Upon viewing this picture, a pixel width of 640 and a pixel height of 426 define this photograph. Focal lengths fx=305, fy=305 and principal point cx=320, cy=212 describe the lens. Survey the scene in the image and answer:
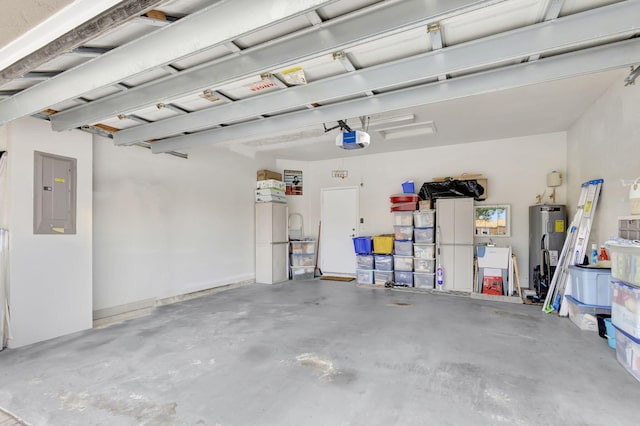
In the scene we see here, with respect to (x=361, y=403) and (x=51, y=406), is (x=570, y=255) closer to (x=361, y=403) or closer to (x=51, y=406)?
(x=361, y=403)

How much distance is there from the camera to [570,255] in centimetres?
449

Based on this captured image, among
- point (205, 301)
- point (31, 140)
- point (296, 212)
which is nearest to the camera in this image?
point (31, 140)

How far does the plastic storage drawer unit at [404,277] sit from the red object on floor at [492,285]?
1339 millimetres

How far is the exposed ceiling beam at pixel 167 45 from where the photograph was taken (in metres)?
1.58

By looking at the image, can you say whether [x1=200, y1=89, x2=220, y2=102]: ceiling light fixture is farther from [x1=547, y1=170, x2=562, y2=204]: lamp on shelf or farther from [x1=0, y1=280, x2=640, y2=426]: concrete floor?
[x1=547, y1=170, x2=562, y2=204]: lamp on shelf

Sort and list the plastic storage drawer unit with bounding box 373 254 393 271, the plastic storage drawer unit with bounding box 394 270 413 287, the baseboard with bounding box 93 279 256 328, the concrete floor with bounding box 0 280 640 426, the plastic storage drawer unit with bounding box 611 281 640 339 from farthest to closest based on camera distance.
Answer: the plastic storage drawer unit with bounding box 373 254 393 271
the plastic storage drawer unit with bounding box 394 270 413 287
the baseboard with bounding box 93 279 256 328
the plastic storage drawer unit with bounding box 611 281 640 339
the concrete floor with bounding box 0 280 640 426

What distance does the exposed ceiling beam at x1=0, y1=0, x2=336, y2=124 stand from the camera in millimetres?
1583

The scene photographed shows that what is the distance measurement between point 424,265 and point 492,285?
1239 millimetres

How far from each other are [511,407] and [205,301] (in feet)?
15.2

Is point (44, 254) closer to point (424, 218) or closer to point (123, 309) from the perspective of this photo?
point (123, 309)

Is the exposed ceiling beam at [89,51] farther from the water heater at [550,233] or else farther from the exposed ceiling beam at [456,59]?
the water heater at [550,233]

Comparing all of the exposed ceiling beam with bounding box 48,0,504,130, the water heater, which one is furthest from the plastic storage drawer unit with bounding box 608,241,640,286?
the exposed ceiling beam with bounding box 48,0,504,130

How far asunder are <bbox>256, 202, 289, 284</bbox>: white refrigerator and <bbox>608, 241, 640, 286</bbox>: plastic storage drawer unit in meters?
5.58

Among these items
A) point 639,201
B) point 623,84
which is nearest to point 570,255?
point 639,201
